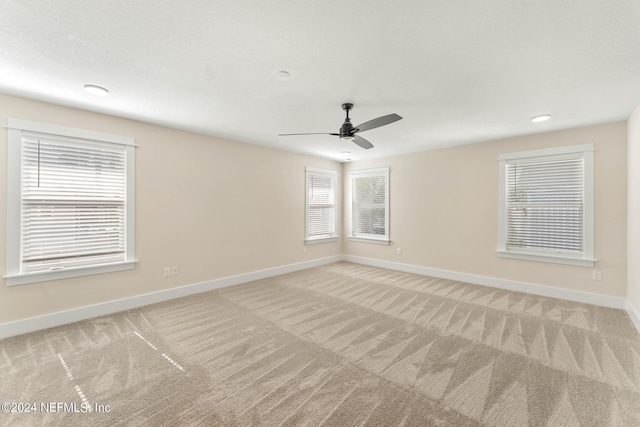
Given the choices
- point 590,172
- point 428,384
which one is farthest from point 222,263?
point 590,172

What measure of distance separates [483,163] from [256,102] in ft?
13.1

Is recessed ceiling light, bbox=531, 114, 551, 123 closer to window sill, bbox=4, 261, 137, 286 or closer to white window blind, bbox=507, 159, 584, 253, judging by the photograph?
white window blind, bbox=507, 159, 584, 253

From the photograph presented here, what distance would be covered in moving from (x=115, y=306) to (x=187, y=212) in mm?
1521

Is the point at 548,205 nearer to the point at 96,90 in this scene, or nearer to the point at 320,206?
the point at 320,206

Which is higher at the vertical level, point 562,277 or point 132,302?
point 562,277

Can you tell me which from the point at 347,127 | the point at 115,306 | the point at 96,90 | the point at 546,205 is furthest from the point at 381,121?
the point at 115,306

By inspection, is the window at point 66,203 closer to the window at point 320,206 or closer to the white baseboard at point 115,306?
the white baseboard at point 115,306

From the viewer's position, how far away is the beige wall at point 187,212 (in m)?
3.02

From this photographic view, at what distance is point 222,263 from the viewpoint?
4527 millimetres

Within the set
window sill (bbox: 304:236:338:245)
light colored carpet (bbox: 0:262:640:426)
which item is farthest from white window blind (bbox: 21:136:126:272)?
window sill (bbox: 304:236:338:245)

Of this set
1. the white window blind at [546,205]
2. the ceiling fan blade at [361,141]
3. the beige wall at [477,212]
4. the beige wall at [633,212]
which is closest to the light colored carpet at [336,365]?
the beige wall at [633,212]

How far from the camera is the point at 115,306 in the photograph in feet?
11.3

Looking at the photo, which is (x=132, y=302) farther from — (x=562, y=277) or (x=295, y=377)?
(x=562, y=277)

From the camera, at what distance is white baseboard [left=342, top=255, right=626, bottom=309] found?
3645mm
